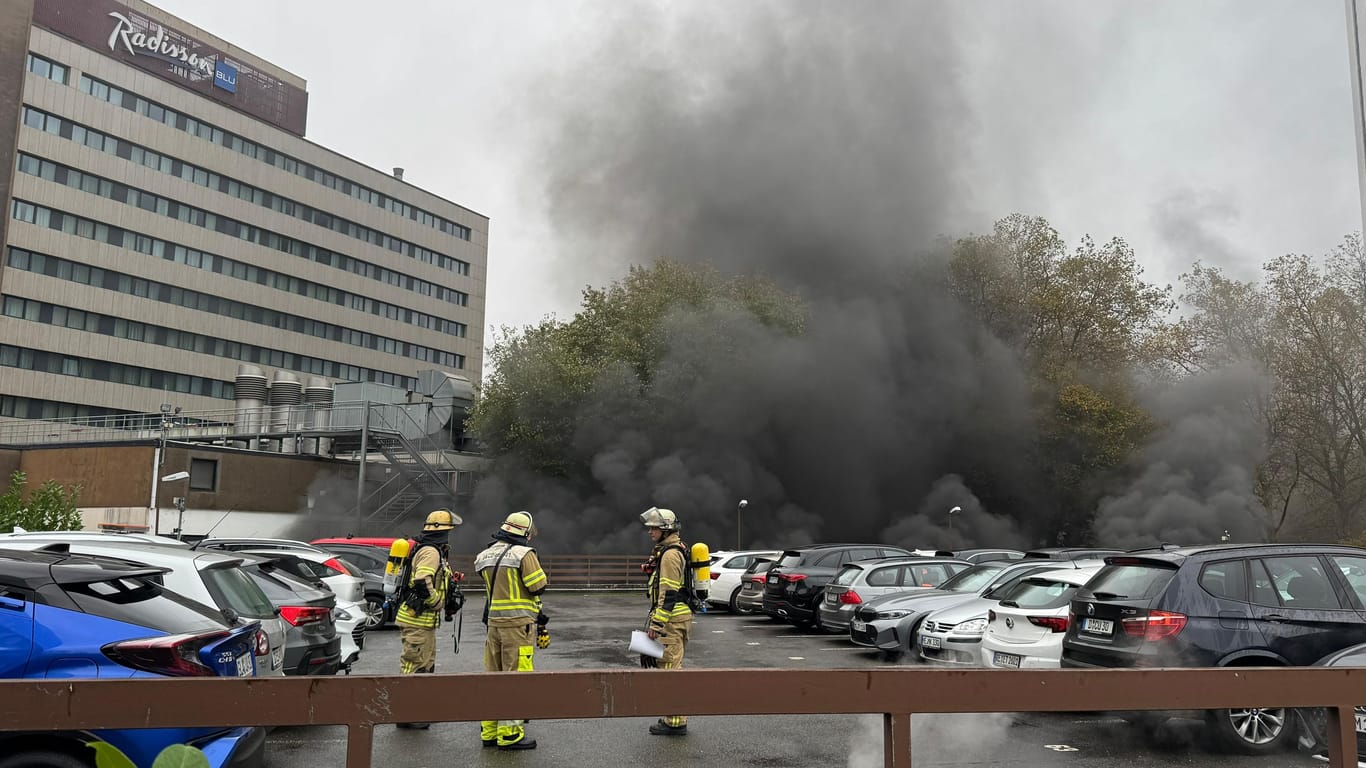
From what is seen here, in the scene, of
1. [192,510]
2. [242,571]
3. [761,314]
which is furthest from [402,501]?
[242,571]

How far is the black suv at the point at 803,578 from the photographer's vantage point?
1620 centimetres

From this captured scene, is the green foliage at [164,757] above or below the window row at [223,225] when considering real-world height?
below

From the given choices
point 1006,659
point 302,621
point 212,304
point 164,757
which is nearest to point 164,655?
point 164,757

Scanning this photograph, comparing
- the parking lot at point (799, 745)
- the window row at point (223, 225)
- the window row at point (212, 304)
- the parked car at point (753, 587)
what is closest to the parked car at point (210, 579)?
the parking lot at point (799, 745)

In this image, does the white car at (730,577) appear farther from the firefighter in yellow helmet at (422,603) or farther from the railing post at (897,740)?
the railing post at (897,740)

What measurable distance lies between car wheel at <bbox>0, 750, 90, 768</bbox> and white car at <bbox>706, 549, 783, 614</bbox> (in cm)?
1616

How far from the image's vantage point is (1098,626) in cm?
730

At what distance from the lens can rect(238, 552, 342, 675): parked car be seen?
7945 mm

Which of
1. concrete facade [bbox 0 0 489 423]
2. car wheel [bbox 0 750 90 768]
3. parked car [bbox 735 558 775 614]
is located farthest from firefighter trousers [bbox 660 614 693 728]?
concrete facade [bbox 0 0 489 423]

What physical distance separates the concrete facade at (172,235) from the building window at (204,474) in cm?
1507

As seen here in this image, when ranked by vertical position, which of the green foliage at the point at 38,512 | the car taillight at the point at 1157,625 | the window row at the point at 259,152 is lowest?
the car taillight at the point at 1157,625

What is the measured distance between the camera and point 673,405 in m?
38.4

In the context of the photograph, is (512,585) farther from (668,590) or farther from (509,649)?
(668,590)

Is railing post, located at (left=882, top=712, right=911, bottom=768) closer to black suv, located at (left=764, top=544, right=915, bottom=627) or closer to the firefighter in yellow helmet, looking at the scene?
the firefighter in yellow helmet
